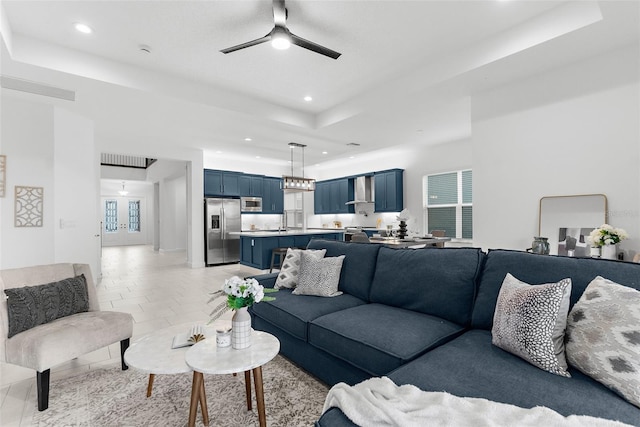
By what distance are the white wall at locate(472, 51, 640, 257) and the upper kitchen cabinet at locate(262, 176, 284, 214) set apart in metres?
6.35

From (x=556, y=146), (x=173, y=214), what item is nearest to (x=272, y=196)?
(x=173, y=214)

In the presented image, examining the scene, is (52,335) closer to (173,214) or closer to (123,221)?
(173,214)

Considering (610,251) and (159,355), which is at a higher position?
(610,251)

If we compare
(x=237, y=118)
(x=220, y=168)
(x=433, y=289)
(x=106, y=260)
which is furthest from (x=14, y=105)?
(x=106, y=260)

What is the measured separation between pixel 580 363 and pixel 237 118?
4.81m

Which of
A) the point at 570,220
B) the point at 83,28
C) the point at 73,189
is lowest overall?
A: the point at 570,220

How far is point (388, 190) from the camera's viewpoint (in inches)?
312

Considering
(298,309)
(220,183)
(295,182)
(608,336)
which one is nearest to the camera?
(608,336)

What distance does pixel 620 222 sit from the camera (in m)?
2.84

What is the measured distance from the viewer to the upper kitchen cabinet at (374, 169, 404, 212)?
7.75 m

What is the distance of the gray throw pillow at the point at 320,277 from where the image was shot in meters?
2.78

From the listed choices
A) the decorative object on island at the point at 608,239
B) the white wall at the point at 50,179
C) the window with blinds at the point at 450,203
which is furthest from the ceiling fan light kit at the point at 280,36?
the window with blinds at the point at 450,203

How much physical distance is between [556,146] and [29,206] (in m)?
6.54

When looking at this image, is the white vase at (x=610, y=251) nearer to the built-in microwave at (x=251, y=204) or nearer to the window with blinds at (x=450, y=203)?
the window with blinds at (x=450, y=203)
